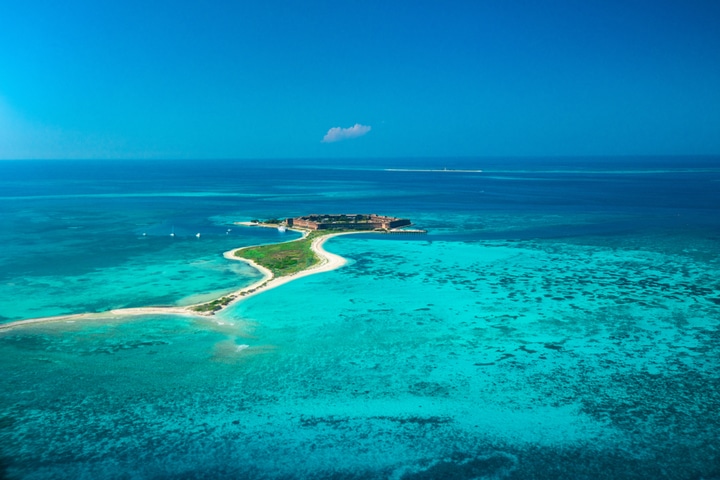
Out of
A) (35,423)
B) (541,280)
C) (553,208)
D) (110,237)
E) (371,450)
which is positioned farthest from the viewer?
(553,208)

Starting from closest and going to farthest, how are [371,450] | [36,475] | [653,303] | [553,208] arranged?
[36,475]
[371,450]
[653,303]
[553,208]

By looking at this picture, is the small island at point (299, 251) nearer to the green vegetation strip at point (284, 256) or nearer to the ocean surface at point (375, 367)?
the green vegetation strip at point (284, 256)

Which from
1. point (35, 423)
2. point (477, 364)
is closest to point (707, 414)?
point (477, 364)

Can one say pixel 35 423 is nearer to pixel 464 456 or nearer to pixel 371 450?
pixel 371 450

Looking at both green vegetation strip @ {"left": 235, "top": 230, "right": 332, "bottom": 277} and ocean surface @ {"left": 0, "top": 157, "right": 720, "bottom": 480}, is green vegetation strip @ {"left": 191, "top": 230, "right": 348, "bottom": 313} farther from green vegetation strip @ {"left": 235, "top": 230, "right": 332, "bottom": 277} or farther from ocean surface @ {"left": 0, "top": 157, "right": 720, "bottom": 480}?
ocean surface @ {"left": 0, "top": 157, "right": 720, "bottom": 480}

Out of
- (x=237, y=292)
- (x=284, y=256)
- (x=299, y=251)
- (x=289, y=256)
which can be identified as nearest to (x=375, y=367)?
(x=237, y=292)

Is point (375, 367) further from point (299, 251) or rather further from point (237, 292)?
point (299, 251)

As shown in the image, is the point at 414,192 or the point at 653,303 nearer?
the point at 653,303
